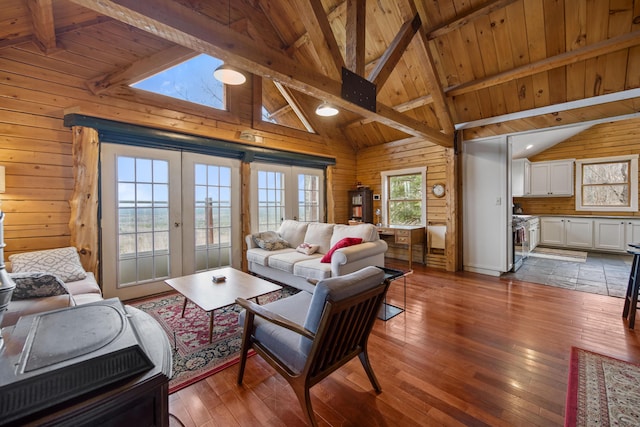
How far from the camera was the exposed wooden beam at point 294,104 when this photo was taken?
5.22 meters

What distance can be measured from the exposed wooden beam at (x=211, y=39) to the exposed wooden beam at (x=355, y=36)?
379 mm

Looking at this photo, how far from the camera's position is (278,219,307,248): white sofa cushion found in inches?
174

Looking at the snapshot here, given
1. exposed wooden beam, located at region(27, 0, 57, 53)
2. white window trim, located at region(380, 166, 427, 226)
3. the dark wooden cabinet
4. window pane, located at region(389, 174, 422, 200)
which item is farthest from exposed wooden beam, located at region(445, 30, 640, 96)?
exposed wooden beam, located at region(27, 0, 57, 53)

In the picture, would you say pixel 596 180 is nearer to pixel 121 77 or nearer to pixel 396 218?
pixel 396 218

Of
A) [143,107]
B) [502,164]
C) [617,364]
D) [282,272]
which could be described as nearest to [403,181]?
[502,164]

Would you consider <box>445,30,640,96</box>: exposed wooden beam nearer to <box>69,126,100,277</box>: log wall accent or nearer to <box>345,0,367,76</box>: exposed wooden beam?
<box>345,0,367,76</box>: exposed wooden beam

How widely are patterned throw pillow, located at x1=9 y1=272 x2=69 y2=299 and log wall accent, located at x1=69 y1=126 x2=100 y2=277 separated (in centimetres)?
130

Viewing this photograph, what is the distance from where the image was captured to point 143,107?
3.51m

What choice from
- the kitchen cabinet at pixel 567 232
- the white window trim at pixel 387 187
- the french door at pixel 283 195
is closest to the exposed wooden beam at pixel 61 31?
the french door at pixel 283 195

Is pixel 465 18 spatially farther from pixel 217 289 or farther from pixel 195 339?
pixel 195 339

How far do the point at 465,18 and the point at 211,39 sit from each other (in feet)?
11.0

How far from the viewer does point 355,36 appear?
2791 millimetres

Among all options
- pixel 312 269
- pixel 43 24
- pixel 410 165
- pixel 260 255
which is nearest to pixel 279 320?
pixel 312 269

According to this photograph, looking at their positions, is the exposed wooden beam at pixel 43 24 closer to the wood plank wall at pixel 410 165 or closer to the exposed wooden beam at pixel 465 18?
the exposed wooden beam at pixel 465 18
